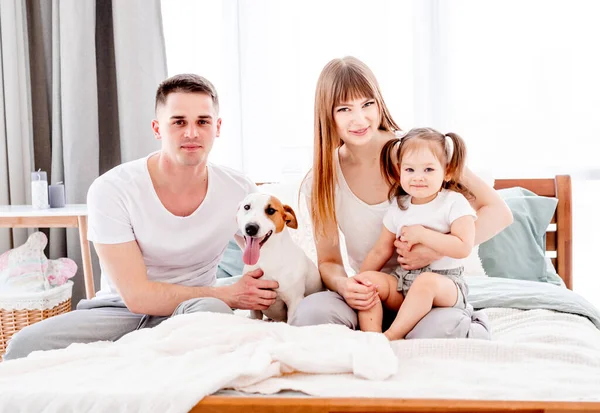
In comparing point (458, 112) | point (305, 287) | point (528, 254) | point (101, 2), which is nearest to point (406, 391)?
point (305, 287)

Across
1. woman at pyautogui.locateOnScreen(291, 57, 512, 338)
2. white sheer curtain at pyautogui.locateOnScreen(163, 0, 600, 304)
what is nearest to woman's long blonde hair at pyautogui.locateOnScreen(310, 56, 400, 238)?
woman at pyautogui.locateOnScreen(291, 57, 512, 338)

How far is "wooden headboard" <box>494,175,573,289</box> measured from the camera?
2584mm

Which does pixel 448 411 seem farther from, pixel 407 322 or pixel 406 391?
pixel 407 322

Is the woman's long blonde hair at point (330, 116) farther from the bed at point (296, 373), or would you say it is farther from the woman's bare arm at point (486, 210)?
the bed at point (296, 373)

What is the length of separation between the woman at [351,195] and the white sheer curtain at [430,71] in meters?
1.38

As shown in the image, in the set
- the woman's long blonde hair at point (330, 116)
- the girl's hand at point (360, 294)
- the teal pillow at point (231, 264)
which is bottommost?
the teal pillow at point (231, 264)

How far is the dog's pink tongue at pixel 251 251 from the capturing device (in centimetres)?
158

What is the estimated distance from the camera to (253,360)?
3.88 ft

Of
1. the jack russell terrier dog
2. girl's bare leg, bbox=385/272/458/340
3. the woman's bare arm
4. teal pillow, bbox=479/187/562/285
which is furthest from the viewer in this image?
teal pillow, bbox=479/187/562/285

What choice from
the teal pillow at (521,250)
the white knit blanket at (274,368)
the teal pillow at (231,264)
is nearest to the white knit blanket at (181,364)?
the white knit blanket at (274,368)

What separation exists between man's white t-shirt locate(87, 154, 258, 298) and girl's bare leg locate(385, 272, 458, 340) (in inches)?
23.8

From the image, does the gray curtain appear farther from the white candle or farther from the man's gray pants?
the man's gray pants

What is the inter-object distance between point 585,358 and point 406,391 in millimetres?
473

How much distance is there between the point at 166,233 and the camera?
176 cm
